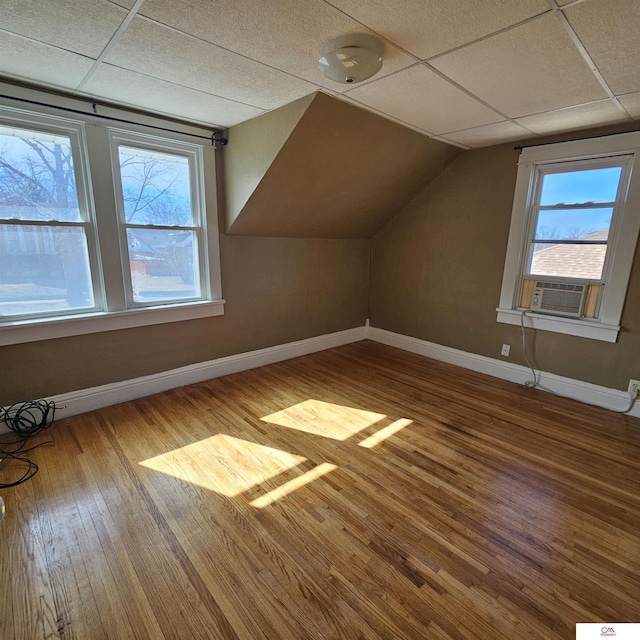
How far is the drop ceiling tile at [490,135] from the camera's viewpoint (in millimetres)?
2789

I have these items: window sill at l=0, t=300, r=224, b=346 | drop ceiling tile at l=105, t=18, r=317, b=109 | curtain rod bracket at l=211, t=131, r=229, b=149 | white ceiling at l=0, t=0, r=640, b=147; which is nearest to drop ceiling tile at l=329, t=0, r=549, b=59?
white ceiling at l=0, t=0, r=640, b=147

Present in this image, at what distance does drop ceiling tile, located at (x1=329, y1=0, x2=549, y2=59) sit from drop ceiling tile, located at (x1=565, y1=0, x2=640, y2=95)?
0.58 feet

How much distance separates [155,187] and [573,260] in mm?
3762

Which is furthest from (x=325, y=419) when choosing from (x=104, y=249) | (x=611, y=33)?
(x=611, y=33)

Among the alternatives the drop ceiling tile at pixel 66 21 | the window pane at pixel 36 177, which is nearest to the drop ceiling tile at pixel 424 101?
the drop ceiling tile at pixel 66 21

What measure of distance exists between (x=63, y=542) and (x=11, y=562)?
7.2 inches

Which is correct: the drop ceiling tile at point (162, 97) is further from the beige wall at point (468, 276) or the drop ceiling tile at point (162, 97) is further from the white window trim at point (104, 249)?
the beige wall at point (468, 276)

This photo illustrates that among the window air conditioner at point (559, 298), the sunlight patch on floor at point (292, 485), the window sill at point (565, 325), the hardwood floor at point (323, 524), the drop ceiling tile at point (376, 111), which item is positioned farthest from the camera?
the window air conditioner at point (559, 298)

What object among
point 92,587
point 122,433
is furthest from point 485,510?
point 122,433

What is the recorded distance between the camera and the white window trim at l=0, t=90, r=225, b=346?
7.64 ft

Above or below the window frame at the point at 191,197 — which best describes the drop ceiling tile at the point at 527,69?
above

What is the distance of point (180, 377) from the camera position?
3.24 metres

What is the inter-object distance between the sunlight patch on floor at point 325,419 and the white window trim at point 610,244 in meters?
1.85

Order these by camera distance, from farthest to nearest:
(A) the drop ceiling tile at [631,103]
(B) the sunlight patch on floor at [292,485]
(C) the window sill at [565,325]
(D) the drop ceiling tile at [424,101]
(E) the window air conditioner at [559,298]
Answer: (E) the window air conditioner at [559,298]
(C) the window sill at [565,325]
(A) the drop ceiling tile at [631,103]
(D) the drop ceiling tile at [424,101]
(B) the sunlight patch on floor at [292,485]
